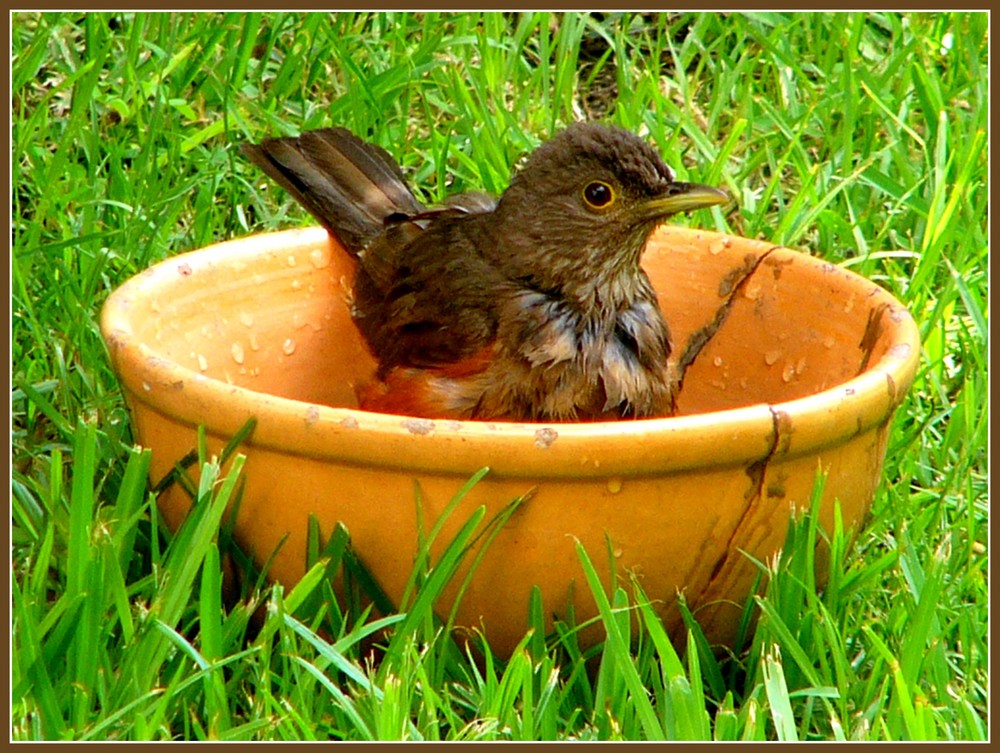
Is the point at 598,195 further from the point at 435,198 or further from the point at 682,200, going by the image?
the point at 435,198

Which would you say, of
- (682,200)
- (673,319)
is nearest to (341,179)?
(673,319)

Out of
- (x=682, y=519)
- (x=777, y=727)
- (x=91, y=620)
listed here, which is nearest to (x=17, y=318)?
(x=91, y=620)

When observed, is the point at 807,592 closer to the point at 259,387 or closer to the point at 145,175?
the point at 259,387

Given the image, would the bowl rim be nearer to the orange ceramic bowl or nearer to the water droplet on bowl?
the orange ceramic bowl

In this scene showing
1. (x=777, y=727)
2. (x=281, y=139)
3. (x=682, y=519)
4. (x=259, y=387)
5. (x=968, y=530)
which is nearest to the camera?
(x=777, y=727)

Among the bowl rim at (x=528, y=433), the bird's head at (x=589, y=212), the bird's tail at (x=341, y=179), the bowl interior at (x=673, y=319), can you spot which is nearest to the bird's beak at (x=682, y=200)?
the bird's head at (x=589, y=212)

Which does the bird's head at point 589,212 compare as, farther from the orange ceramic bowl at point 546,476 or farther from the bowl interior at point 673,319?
the orange ceramic bowl at point 546,476

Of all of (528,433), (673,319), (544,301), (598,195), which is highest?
(598,195)

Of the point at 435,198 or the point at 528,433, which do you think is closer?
the point at 528,433
